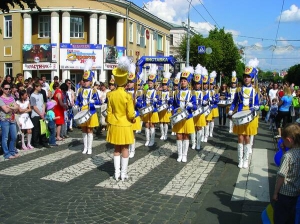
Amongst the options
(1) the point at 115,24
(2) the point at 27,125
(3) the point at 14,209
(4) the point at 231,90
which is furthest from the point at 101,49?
(3) the point at 14,209

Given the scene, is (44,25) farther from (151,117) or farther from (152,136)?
(152,136)

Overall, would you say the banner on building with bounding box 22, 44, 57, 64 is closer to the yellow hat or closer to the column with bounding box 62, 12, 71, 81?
the column with bounding box 62, 12, 71, 81

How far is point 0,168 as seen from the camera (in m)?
8.25

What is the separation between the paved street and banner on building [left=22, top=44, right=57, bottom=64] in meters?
27.3

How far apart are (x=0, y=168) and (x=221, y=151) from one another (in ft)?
20.2

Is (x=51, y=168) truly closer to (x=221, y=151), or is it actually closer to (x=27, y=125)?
(x=27, y=125)

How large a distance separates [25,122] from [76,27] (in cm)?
2954

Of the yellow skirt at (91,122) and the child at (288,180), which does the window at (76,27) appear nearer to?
the yellow skirt at (91,122)

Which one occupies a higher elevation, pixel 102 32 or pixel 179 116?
pixel 102 32

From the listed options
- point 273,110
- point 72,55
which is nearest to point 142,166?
point 273,110

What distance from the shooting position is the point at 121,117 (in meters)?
7.11

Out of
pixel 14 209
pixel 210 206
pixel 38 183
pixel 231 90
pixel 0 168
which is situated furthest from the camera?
pixel 231 90

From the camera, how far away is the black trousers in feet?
35.0

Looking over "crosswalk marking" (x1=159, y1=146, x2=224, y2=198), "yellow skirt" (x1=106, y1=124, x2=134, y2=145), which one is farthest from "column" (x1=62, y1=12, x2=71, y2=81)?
"yellow skirt" (x1=106, y1=124, x2=134, y2=145)
